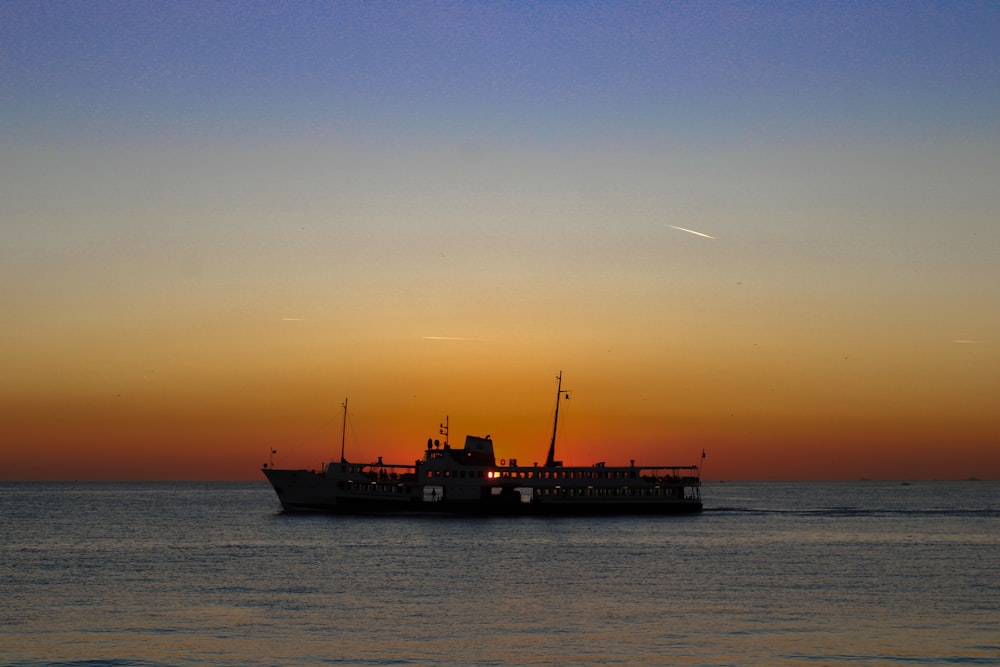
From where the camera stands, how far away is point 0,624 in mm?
48000

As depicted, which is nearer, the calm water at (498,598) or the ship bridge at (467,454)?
the calm water at (498,598)

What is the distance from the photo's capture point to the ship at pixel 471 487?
12119 centimetres

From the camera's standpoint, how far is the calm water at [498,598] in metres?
42.2

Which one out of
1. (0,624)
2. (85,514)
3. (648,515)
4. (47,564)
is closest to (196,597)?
(0,624)

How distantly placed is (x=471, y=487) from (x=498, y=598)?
6538 cm

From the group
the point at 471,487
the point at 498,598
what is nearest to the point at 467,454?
the point at 471,487

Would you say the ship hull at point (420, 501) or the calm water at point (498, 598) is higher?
the ship hull at point (420, 501)

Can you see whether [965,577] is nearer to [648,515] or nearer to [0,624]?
[0,624]

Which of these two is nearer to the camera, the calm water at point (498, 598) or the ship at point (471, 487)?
the calm water at point (498, 598)

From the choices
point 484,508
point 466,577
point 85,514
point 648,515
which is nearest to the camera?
point 466,577

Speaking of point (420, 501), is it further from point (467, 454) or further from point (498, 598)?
point (498, 598)

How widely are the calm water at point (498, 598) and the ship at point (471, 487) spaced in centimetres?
1740

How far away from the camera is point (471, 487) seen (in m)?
122

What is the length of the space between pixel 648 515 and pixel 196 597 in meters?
82.3
